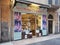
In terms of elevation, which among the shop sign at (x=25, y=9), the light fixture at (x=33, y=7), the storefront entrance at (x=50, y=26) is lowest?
the storefront entrance at (x=50, y=26)

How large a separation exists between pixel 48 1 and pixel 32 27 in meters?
5.18

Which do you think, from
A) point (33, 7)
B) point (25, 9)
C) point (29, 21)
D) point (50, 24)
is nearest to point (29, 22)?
point (29, 21)

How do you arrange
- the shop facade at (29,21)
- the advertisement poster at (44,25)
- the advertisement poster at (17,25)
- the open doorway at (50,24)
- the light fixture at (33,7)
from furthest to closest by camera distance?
the open doorway at (50,24)
the advertisement poster at (44,25)
the light fixture at (33,7)
the shop facade at (29,21)
the advertisement poster at (17,25)

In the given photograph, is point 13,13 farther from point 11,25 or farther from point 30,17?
point 30,17

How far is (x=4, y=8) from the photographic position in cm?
1828

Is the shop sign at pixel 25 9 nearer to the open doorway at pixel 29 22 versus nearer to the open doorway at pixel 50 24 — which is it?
the open doorway at pixel 29 22

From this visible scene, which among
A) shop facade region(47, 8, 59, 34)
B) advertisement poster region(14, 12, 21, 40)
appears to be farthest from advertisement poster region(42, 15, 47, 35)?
advertisement poster region(14, 12, 21, 40)

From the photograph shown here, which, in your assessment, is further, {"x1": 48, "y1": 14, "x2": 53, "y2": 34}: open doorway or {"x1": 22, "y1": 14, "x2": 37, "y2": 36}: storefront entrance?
{"x1": 48, "y1": 14, "x2": 53, "y2": 34}: open doorway

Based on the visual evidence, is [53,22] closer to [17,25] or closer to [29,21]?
[29,21]

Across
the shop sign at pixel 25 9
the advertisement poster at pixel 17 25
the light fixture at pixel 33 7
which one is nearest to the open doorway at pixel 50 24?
the shop sign at pixel 25 9

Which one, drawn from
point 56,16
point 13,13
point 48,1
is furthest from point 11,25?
point 56,16

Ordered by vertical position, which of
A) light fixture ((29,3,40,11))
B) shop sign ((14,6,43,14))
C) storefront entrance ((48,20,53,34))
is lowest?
storefront entrance ((48,20,53,34))

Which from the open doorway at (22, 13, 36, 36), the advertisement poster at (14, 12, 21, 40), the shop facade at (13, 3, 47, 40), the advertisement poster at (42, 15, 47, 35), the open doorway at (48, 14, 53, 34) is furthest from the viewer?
the open doorway at (48, 14, 53, 34)

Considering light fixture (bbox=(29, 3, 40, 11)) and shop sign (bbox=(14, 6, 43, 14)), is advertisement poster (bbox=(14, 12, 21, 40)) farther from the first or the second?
light fixture (bbox=(29, 3, 40, 11))
